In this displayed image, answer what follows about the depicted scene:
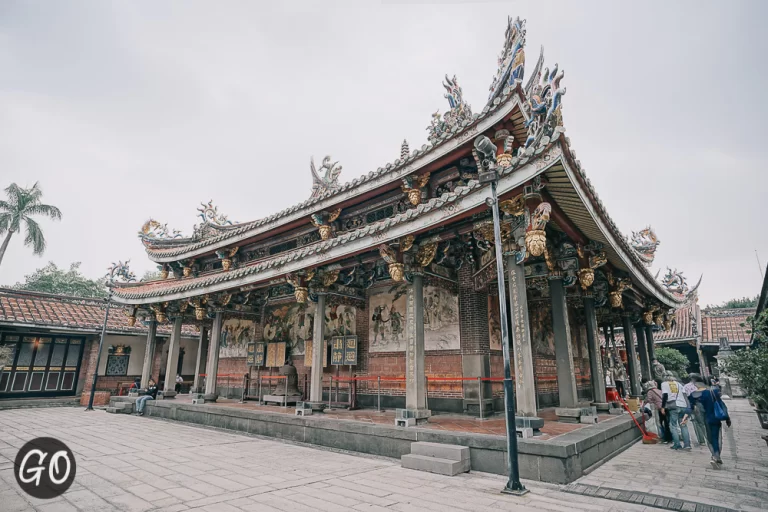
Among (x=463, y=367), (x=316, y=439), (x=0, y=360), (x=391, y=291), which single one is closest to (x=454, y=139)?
(x=391, y=291)

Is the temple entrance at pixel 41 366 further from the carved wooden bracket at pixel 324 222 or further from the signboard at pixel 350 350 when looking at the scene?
the signboard at pixel 350 350

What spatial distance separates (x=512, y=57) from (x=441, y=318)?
6531 mm

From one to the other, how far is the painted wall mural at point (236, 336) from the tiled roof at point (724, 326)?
81.7ft

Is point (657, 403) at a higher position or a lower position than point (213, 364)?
lower

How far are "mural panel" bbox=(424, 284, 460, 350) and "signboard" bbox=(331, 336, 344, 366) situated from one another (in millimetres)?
3115

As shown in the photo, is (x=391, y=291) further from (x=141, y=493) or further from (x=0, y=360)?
(x=0, y=360)

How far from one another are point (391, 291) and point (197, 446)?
6354 millimetres

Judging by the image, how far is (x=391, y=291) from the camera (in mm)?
12266

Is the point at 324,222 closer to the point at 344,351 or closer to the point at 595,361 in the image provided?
the point at 344,351

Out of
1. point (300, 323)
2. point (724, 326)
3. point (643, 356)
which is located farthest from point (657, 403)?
point (724, 326)

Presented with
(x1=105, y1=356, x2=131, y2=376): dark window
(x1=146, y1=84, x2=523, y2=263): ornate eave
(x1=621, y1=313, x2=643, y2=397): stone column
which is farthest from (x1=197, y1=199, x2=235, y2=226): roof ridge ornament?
(x1=621, y1=313, x2=643, y2=397): stone column

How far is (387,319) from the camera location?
40.1 ft

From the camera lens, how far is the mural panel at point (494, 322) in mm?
10617

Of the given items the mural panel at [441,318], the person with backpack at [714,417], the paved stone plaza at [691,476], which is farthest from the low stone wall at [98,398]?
the person with backpack at [714,417]
